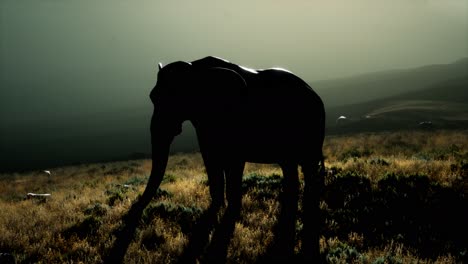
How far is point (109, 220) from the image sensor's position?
7430 mm

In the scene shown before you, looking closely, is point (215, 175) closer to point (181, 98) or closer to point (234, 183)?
point (234, 183)

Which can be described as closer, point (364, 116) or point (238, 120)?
point (238, 120)

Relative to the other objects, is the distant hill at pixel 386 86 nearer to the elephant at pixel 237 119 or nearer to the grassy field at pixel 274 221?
the grassy field at pixel 274 221

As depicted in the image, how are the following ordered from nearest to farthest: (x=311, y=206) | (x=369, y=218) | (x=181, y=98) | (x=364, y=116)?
(x=181, y=98), (x=311, y=206), (x=369, y=218), (x=364, y=116)

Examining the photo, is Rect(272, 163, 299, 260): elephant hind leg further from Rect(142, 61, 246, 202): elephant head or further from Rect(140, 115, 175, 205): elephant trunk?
Rect(140, 115, 175, 205): elephant trunk

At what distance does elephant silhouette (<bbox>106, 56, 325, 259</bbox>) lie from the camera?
587cm

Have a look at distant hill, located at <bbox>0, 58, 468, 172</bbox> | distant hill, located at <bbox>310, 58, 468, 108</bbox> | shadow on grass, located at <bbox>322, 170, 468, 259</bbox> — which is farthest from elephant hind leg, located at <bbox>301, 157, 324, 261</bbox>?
distant hill, located at <bbox>310, 58, 468, 108</bbox>

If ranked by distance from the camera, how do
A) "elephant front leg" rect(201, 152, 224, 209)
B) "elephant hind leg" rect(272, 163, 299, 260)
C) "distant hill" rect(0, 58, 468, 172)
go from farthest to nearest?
"distant hill" rect(0, 58, 468, 172)
"elephant front leg" rect(201, 152, 224, 209)
"elephant hind leg" rect(272, 163, 299, 260)

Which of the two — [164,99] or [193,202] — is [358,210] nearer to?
[193,202]

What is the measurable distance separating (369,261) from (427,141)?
932 inches

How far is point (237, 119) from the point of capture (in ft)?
19.2

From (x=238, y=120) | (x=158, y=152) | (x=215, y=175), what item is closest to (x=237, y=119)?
(x=238, y=120)

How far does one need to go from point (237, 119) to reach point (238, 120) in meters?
0.02

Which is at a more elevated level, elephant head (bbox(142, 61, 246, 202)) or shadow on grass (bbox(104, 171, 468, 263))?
elephant head (bbox(142, 61, 246, 202))
